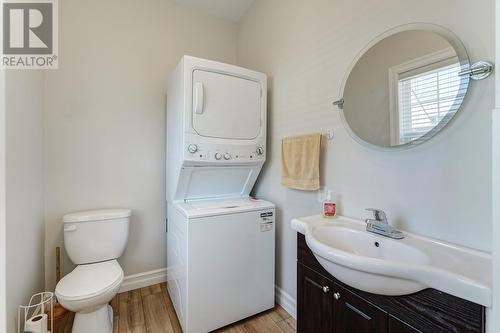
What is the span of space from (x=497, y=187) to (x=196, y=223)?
1442 mm

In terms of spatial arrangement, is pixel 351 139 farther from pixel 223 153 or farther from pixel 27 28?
pixel 27 28

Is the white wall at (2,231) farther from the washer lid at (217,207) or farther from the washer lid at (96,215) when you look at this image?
the washer lid at (217,207)

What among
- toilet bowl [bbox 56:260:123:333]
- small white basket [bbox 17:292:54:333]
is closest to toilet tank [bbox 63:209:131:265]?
toilet bowl [bbox 56:260:123:333]

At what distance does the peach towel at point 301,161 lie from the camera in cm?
158

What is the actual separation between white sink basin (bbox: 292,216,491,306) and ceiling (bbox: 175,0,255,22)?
238cm

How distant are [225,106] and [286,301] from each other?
5.51 ft

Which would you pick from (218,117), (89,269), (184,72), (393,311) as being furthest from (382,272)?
Result: (89,269)

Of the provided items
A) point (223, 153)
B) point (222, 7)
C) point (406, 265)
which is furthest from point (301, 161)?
point (222, 7)

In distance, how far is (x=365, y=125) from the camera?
130cm

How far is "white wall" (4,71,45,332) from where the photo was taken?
1269 millimetres

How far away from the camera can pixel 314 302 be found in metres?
1.18

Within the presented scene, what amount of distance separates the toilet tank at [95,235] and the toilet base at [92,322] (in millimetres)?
409

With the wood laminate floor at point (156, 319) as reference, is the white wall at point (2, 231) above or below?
above

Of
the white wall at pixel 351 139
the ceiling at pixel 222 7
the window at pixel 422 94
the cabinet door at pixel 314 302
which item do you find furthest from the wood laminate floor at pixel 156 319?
the ceiling at pixel 222 7
